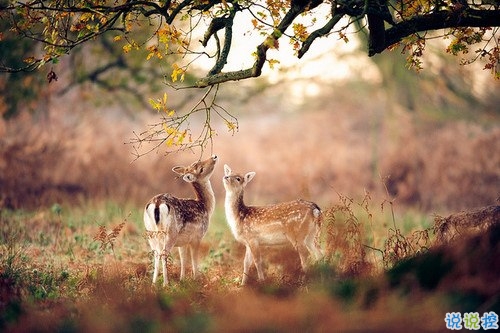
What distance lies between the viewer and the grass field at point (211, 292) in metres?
6.01

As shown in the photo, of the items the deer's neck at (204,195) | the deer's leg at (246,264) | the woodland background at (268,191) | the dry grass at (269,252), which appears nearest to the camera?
the dry grass at (269,252)

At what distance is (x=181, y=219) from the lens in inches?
346

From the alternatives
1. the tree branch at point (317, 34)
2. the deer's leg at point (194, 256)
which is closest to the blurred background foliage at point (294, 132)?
the deer's leg at point (194, 256)

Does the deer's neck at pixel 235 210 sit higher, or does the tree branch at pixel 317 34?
the tree branch at pixel 317 34

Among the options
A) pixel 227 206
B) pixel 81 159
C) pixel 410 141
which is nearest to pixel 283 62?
pixel 410 141

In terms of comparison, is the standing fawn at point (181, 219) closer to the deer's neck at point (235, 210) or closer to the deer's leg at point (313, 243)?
the deer's neck at point (235, 210)

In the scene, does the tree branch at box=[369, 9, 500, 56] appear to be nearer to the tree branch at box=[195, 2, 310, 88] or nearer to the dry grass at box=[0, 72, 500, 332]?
the tree branch at box=[195, 2, 310, 88]

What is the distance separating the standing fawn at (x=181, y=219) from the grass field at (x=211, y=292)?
0.40m

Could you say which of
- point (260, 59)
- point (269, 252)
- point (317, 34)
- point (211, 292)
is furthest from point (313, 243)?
point (317, 34)

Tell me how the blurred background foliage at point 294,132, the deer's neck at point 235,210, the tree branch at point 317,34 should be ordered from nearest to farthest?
the tree branch at point 317,34, the deer's neck at point 235,210, the blurred background foliage at point 294,132

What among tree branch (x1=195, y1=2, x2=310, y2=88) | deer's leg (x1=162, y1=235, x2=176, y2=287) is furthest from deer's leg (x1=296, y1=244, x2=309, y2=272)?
tree branch (x1=195, y1=2, x2=310, y2=88)

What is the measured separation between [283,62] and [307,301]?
572 inches

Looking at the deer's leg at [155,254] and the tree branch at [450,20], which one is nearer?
the tree branch at [450,20]

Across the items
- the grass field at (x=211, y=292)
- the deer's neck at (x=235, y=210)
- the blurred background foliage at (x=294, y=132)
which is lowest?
the grass field at (x=211, y=292)
